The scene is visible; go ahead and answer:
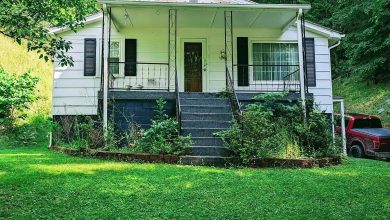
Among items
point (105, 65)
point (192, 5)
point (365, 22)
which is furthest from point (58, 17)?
point (365, 22)

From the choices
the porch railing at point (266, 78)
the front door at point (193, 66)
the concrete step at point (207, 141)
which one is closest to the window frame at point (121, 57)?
the front door at point (193, 66)

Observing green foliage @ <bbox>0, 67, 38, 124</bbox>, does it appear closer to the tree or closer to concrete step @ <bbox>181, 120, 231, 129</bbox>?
concrete step @ <bbox>181, 120, 231, 129</bbox>

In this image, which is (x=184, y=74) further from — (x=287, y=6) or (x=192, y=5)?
(x=287, y=6)

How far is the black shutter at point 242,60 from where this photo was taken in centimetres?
1300

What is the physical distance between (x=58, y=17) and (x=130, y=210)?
118 inches

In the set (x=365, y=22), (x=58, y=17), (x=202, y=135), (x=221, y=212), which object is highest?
(x=365, y=22)

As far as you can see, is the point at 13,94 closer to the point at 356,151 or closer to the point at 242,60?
the point at 242,60

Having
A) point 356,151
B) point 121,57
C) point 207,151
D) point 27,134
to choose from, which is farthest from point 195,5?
point 27,134

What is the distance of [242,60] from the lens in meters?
13.1

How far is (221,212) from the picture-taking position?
474 centimetres

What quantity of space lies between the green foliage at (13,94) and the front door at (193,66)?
6.18 metres

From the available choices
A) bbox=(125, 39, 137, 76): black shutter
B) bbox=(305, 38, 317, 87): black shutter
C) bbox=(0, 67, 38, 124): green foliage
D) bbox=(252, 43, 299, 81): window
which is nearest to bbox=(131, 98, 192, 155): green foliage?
bbox=(125, 39, 137, 76): black shutter

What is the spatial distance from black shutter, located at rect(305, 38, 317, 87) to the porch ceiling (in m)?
1.21

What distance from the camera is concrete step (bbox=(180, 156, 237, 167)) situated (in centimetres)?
827
